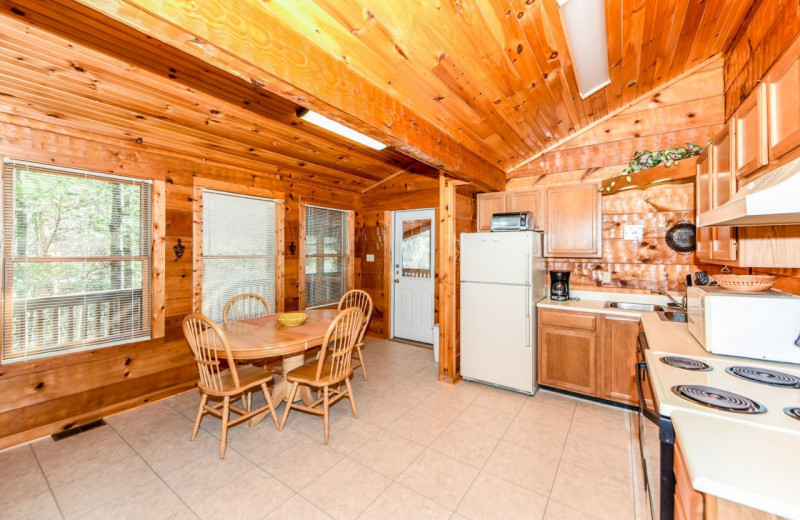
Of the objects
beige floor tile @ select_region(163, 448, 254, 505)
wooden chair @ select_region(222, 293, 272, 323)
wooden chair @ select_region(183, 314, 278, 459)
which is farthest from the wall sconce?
beige floor tile @ select_region(163, 448, 254, 505)

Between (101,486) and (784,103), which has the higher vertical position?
(784,103)

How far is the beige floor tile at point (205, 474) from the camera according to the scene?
1.85 m

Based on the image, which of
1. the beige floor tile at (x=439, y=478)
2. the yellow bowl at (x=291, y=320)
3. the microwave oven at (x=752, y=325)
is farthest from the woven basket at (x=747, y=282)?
the yellow bowl at (x=291, y=320)

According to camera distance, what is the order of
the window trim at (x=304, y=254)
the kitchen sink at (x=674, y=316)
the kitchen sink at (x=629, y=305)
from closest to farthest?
the kitchen sink at (x=674, y=316) → the kitchen sink at (x=629, y=305) → the window trim at (x=304, y=254)

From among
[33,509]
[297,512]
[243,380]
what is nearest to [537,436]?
[297,512]

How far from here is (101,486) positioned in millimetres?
1890

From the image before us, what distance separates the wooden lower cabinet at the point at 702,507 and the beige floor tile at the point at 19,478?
3.07m

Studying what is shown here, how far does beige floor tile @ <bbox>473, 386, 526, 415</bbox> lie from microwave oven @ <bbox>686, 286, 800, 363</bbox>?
1.53 m

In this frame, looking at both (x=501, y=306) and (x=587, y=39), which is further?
(x=501, y=306)

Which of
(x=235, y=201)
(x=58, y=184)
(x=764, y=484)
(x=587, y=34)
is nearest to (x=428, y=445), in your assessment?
(x=764, y=484)

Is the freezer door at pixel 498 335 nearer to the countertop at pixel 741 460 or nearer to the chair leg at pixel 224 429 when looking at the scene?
the countertop at pixel 741 460

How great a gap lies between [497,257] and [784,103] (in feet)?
6.48

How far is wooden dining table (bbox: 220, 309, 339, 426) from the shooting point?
2221 millimetres

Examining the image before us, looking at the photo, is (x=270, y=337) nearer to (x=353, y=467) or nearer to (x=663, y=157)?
(x=353, y=467)
